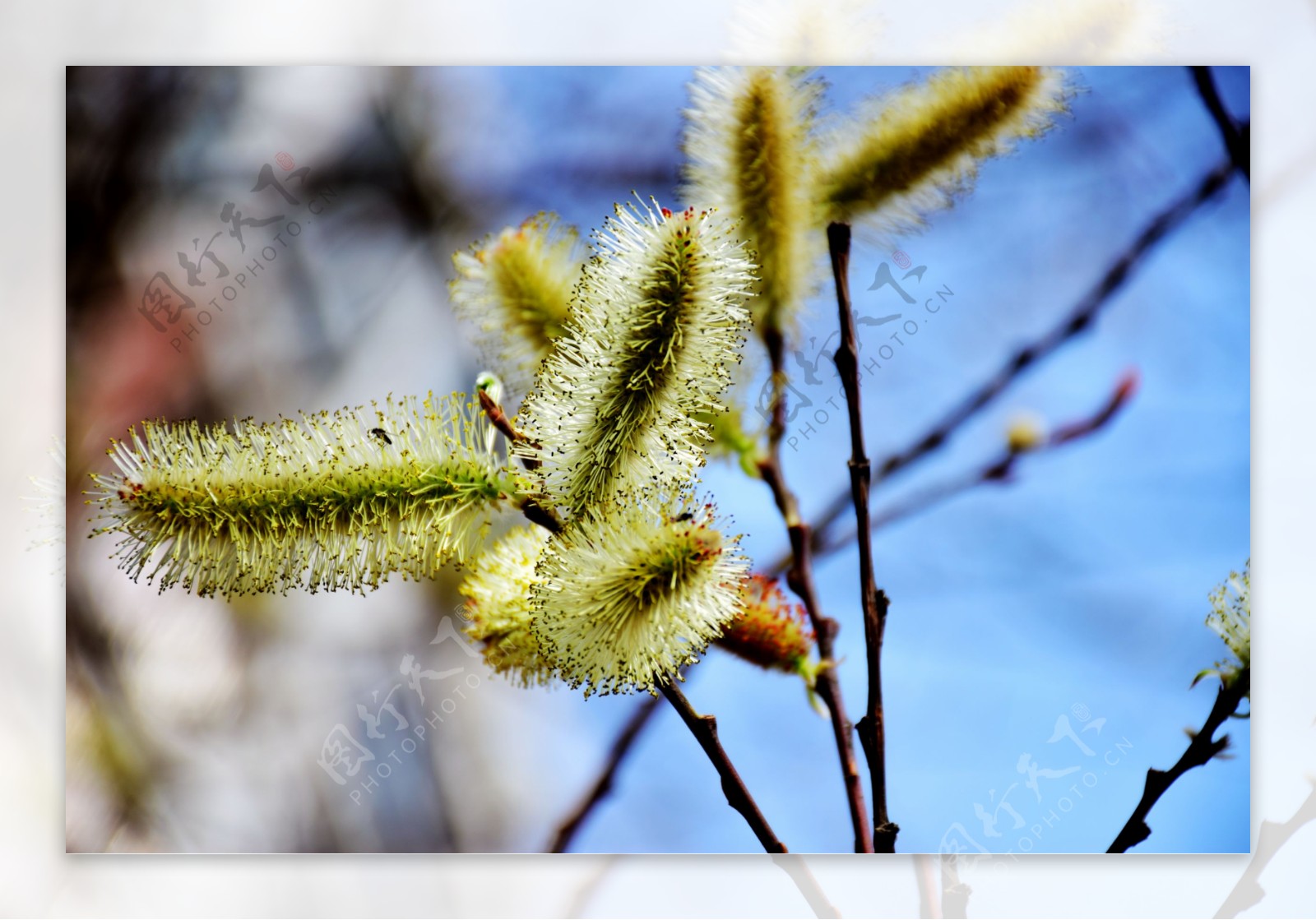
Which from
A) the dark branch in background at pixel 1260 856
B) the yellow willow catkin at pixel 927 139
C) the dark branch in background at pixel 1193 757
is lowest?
the dark branch in background at pixel 1260 856

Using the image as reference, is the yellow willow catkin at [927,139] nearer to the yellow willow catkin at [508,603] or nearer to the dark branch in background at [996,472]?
the dark branch in background at [996,472]

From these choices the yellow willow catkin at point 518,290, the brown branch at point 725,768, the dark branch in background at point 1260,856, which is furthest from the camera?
the dark branch in background at point 1260,856

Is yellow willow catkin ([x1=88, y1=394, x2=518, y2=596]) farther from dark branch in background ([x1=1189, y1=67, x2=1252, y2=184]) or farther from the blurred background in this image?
dark branch in background ([x1=1189, y1=67, x2=1252, y2=184])

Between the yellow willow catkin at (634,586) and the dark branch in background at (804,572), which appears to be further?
the dark branch in background at (804,572)

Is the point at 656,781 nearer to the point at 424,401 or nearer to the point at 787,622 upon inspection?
the point at 787,622

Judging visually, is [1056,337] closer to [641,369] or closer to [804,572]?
[804,572]

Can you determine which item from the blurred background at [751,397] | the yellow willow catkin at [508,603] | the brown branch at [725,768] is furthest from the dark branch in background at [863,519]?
the yellow willow catkin at [508,603]

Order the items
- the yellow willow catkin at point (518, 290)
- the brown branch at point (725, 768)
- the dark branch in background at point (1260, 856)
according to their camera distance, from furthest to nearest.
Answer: the dark branch in background at point (1260, 856)
the yellow willow catkin at point (518, 290)
the brown branch at point (725, 768)
